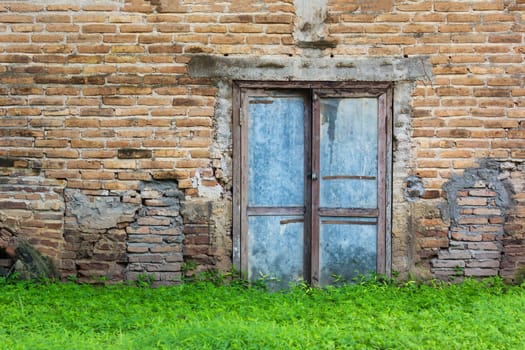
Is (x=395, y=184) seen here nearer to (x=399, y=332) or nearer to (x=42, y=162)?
(x=399, y=332)

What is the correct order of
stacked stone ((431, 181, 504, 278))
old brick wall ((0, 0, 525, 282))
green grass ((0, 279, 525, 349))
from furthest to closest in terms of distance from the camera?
stacked stone ((431, 181, 504, 278)) → old brick wall ((0, 0, 525, 282)) → green grass ((0, 279, 525, 349))

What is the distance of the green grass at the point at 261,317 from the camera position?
3982mm

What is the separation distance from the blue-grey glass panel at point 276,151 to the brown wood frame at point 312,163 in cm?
7

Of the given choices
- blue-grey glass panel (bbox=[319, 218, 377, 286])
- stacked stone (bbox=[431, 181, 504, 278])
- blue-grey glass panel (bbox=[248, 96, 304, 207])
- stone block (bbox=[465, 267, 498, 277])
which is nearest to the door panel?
blue-grey glass panel (bbox=[248, 96, 304, 207])

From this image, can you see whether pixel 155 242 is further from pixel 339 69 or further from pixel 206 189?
pixel 339 69

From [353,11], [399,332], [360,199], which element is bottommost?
[399,332]

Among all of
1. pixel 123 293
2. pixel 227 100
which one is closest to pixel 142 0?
pixel 227 100

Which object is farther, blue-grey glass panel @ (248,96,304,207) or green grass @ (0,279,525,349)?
blue-grey glass panel @ (248,96,304,207)

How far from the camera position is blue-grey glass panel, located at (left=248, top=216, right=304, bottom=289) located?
5.57m

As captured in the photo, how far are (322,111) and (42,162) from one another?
259 centimetres

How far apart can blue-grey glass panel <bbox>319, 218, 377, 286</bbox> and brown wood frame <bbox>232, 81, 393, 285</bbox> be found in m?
0.06

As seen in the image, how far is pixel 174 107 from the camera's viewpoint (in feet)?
17.8

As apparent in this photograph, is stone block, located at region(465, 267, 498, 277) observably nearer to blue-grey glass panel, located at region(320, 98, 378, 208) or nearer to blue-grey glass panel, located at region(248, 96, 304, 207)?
blue-grey glass panel, located at region(320, 98, 378, 208)

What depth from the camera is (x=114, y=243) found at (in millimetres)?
5453
